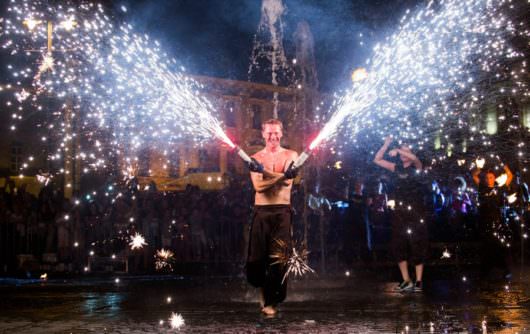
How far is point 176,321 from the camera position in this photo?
6.66 meters

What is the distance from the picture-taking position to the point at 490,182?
12.2m

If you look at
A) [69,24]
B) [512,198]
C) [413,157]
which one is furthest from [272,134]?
→ [512,198]

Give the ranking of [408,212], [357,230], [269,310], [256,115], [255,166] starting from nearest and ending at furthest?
[269,310] → [255,166] → [408,212] → [357,230] → [256,115]

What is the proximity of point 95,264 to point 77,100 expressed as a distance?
4.14 metres

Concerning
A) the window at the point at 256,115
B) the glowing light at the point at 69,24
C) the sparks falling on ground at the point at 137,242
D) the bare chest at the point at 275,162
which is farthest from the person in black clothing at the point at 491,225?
the window at the point at 256,115

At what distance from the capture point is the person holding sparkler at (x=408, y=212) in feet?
32.0

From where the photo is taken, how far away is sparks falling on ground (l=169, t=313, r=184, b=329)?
632cm

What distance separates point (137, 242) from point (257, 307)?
259 inches

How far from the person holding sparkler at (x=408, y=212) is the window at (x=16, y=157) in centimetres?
4251

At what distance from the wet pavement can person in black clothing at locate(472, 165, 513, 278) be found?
486 millimetres

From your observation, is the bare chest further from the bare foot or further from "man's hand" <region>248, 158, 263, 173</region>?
the bare foot

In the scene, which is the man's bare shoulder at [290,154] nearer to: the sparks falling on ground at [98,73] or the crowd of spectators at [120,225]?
the sparks falling on ground at [98,73]

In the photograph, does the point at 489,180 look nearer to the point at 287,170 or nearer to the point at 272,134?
the point at 272,134

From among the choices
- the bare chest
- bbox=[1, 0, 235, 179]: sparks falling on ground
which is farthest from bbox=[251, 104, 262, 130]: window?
the bare chest
